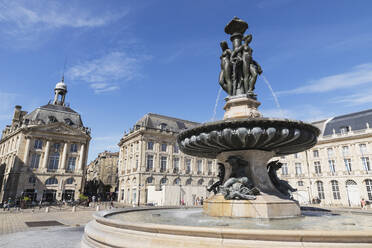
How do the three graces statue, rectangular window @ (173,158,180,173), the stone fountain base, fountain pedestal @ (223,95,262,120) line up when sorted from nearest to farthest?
1. the stone fountain base
2. fountain pedestal @ (223,95,262,120)
3. the three graces statue
4. rectangular window @ (173,158,180,173)

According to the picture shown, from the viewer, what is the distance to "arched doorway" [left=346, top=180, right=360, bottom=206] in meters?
36.8

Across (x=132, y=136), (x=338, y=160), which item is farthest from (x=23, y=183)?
(x=338, y=160)

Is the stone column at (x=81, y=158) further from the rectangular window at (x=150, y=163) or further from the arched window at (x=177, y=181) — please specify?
the arched window at (x=177, y=181)

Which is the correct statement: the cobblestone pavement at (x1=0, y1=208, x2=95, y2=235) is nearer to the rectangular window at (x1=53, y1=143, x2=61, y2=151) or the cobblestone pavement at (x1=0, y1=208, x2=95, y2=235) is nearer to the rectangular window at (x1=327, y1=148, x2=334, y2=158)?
the rectangular window at (x1=53, y1=143, x2=61, y2=151)

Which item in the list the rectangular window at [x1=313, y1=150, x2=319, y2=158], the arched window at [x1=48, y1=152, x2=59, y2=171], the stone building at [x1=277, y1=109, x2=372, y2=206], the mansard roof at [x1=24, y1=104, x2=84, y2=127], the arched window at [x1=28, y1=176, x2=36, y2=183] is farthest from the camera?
the mansard roof at [x1=24, y1=104, x2=84, y2=127]

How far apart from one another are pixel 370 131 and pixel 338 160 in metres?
6.75

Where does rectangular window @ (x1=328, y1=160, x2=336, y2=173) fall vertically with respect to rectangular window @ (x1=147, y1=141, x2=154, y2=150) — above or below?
below

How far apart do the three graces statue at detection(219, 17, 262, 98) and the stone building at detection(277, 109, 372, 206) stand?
37.6 metres

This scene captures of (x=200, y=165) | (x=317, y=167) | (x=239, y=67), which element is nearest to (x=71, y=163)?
(x=200, y=165)

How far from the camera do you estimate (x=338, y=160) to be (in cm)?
4028

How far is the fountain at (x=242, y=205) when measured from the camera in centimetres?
344

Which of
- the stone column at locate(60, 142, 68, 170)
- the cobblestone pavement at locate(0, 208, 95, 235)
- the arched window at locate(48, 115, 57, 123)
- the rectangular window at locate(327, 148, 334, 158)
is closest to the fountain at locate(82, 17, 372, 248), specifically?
the cobblestone pavement at locate(0, 208, 95, 235)

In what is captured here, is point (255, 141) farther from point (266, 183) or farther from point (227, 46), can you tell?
point (227, 46)

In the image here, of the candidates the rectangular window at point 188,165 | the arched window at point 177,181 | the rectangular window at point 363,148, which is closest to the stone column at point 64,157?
the arched window at point 177,181
